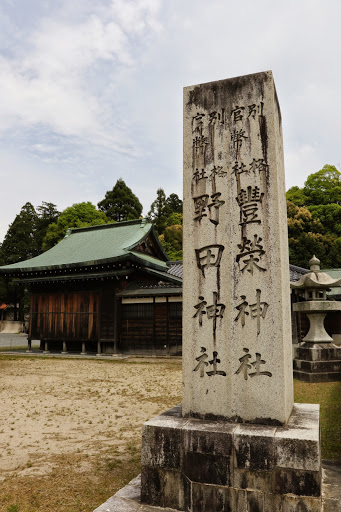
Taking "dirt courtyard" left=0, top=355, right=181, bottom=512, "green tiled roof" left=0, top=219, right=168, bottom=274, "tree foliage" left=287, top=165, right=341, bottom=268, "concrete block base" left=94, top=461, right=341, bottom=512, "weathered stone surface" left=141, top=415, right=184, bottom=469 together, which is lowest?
"dirt courtyard" left=0, top=355, right=181, bottom=512

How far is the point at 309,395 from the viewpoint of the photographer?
707 cm

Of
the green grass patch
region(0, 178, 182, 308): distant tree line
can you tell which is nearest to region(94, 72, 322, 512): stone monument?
the green grass patch

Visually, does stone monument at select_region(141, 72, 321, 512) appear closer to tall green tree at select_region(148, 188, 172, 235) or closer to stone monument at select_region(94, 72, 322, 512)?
stone monument at select_region(94, 72, 322, 512)

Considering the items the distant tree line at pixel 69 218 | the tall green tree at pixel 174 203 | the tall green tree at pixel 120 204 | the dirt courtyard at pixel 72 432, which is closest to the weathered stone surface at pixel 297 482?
the dirt courtyard at pixel 72 432

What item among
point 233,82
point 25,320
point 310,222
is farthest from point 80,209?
point 233,82

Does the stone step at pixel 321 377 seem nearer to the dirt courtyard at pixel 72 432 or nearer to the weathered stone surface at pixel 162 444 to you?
the dirt courtyard at pixel 72 432

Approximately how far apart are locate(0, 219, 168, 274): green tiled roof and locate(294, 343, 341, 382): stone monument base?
8724 mm

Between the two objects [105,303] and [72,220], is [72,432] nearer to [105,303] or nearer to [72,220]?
[105,303]

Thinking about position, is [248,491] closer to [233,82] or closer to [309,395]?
[233,82]

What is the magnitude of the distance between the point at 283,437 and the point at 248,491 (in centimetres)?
47

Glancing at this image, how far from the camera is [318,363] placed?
8.90 metres

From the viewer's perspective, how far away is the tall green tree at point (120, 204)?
1736 inches

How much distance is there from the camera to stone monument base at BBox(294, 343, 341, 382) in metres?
8.72

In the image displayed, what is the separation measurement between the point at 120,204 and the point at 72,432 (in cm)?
4087
